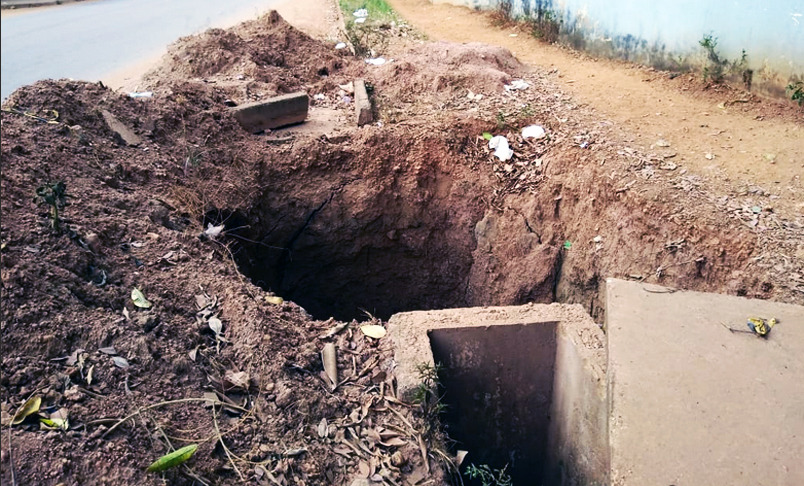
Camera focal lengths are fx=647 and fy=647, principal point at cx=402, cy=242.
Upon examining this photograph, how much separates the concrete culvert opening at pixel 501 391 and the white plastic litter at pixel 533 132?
2.19 metres

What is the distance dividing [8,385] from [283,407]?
103cm

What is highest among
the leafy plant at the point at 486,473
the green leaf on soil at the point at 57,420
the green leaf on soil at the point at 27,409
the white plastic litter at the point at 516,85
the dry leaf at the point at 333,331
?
the white plastic litter at the point at 516,85

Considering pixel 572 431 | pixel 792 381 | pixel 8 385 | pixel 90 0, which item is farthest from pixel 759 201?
pixel 90 0

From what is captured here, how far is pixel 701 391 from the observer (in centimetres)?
269

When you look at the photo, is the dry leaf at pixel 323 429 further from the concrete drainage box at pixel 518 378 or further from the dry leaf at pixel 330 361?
the concrete drainage box at pixel 518 378

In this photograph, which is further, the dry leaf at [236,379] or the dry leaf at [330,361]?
the dry leaf at [330,361]

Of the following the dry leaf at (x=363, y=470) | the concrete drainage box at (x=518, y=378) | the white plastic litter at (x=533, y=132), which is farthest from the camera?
the white plastic litter at (x=533, y=132)

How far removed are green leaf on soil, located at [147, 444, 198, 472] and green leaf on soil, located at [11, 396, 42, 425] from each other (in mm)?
464

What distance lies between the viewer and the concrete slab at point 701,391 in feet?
7.98

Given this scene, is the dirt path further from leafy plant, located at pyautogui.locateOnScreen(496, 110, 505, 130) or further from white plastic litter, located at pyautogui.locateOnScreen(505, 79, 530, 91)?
leafy plant, located at pyautogui.locateOnScreen(496, 110, 505, 130)

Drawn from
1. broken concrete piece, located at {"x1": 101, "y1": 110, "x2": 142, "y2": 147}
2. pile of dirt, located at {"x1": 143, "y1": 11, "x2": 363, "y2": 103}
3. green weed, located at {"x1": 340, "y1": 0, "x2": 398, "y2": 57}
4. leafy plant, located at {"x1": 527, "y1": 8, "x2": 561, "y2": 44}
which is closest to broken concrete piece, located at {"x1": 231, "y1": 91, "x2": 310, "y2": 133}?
pile of dirt, located at {"x1": 143, "y1": 11, "x2": 363, "y2": 103}

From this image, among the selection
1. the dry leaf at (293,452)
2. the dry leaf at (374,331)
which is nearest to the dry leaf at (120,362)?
the dry leaf at (293,452)

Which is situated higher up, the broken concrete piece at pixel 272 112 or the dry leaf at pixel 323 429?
the broken concrete piece at pixel 272 112

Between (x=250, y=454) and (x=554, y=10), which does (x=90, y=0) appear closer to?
(x=554, y=10)
